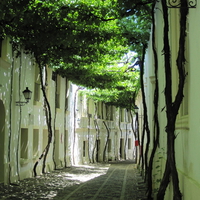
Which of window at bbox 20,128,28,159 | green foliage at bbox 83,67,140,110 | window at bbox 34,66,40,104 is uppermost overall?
green foliage at bbox 83,67,140,110

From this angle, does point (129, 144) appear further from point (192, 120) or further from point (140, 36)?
point (192, 120)

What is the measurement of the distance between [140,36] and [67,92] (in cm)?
1243

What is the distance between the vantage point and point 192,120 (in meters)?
5.04

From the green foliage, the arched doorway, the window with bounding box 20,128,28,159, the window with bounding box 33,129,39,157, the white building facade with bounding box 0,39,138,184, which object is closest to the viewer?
the arched doorway

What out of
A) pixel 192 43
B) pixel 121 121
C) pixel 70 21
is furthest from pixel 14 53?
pixel 121 121

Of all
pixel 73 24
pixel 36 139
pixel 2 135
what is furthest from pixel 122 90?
pixel 73 24

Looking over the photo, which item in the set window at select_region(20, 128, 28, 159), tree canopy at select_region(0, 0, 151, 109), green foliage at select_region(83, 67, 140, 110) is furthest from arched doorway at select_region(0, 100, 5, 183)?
green foliage at select_region(83, 67, 140, 110)

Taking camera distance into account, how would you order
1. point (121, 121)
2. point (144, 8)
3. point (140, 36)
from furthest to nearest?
1. point (121, 121)
2. point (140, 36)
3. point (144, 8)

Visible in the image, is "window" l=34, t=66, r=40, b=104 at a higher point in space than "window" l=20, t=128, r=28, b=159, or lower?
higher

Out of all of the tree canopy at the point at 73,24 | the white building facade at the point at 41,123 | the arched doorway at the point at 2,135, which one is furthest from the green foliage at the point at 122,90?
the arched doorway at the point at 2,135

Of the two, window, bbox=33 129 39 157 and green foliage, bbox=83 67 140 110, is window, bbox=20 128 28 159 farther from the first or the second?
green foliage, bbox=83 67 140 110

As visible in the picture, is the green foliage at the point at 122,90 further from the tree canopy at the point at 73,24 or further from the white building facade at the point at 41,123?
the tree canopy at the point at 73,24

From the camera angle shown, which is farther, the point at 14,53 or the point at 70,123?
the point at 70,123

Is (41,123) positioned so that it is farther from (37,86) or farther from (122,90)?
(122,90)
